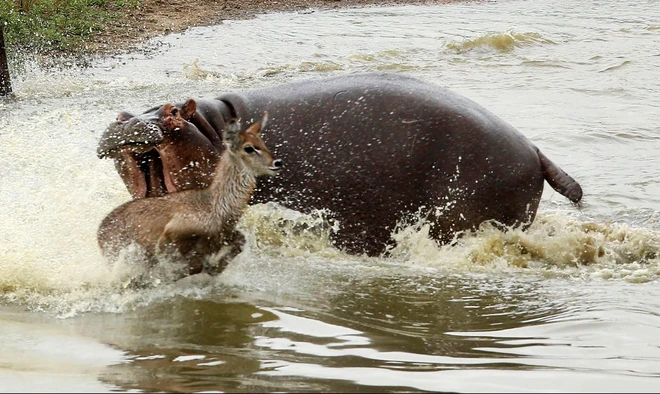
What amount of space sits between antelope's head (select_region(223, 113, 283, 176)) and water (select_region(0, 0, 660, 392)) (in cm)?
55

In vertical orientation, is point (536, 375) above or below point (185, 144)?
below

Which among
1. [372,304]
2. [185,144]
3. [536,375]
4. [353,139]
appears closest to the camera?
[536,375]

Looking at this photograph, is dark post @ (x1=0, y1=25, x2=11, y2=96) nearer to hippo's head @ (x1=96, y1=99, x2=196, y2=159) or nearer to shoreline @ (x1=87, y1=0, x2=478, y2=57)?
shoreline @ (x1=87, y1=0, x2=478, y2=57)

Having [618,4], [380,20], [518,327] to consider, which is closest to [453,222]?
[518,327]

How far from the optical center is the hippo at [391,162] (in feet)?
18.0

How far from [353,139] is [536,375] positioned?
2386mm

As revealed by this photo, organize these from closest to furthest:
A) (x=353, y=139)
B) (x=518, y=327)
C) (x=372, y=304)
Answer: (x=518, y=327) < (x=372, y=304) < (x=353, y=139)

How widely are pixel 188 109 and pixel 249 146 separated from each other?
1.00 meters

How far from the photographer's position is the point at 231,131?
444 centimetres

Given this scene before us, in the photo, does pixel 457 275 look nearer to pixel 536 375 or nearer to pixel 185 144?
pixel 185 144

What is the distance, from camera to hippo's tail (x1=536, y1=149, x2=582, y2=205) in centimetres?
556

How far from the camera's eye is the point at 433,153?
550cm

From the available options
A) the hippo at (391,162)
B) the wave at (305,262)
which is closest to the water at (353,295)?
the wave at (305,262)

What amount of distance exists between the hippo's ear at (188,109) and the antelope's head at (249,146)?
2.93 feet
